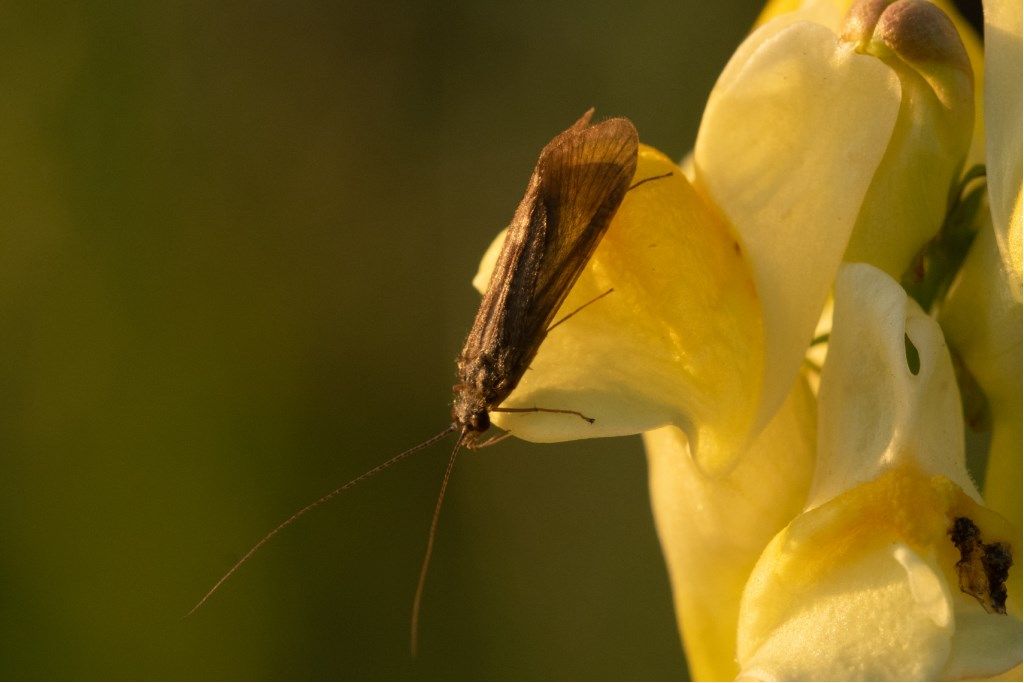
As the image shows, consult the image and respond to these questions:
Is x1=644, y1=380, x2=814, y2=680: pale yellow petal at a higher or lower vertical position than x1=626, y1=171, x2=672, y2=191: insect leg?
lower

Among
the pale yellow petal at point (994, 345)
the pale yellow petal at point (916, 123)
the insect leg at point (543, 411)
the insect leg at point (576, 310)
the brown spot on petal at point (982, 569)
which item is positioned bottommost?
the brown spot on petal at point (982, 569)

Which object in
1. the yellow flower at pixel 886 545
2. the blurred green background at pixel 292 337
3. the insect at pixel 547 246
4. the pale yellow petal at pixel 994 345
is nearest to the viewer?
the yellow flower at pixel 886 545

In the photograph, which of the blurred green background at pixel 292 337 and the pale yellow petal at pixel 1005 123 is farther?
the blurred green background at pixel 292 337

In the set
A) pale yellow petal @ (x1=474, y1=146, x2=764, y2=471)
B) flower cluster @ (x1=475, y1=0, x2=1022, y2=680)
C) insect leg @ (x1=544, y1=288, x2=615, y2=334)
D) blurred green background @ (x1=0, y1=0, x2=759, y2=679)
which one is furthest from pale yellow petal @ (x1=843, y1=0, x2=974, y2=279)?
blurred green background @ (x1=0, y1=0, x2=759, y2=679)

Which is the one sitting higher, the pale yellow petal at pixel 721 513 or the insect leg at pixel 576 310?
the insect leg at pixel 576 310

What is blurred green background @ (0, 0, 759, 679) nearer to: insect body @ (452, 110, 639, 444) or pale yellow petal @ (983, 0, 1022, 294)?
insect body @ (452, 110, 639, 444)

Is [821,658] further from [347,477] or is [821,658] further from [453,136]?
[453,136]

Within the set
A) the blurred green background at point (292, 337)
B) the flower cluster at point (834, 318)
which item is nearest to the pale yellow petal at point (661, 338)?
the flower cluster at point (834, 318)

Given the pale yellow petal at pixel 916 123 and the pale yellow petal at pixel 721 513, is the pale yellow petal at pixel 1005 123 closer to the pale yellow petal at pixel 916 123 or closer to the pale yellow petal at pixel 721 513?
the pale yellow petal at pixel 916 123
